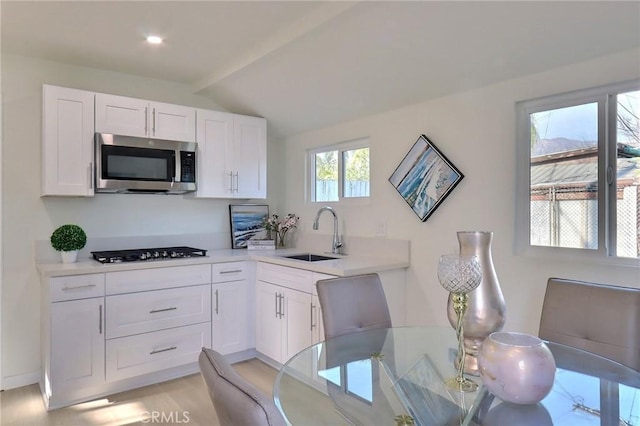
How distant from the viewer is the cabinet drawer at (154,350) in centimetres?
269

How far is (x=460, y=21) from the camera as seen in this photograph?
80.3 inches

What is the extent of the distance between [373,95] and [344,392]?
216 centimetres

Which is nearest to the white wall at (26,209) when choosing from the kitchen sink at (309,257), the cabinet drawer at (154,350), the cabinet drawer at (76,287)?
the cabinet drawer at (76,287)

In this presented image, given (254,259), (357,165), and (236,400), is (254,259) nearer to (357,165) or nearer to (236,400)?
(357,165)

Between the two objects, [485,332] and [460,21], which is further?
[460,21]

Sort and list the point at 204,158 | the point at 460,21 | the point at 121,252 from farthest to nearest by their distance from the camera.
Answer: the point at 204,158
the point at 121,252
the point at 460,21

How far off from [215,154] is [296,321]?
1.61m

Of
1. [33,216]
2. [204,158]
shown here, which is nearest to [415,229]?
[204,158]

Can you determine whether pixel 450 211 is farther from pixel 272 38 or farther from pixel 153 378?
pixel 153 378

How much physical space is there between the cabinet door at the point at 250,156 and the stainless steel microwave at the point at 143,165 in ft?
1.42

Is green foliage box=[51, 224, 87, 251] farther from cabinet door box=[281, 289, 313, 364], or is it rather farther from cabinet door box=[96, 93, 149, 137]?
cabinet door box=[281, 289, 313, 364]

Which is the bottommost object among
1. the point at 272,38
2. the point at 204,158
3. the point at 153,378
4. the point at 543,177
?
the point at 153,378

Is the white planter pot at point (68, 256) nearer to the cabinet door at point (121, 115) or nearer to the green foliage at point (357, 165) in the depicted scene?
the cabinet door at point (121, 115)

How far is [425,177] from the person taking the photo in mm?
2721
